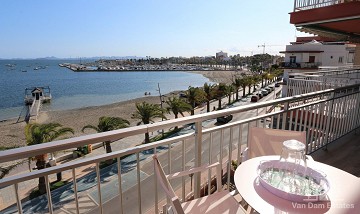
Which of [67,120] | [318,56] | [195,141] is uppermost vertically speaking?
[318,56]

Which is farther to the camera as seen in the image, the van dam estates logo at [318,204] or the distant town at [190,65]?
the distant town at [190,65]

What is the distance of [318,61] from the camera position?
2603 centimetres

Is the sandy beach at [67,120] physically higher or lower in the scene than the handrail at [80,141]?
lower

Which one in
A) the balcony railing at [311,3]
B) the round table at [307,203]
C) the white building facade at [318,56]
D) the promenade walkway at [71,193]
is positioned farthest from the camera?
the white building facade at [318,56]

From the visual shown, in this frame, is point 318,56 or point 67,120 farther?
point 67,120

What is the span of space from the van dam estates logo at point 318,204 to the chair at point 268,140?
899 mm

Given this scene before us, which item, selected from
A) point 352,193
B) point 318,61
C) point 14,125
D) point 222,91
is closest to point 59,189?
point 352,193

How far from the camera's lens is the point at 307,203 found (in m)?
1.32

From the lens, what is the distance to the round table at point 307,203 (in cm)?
130

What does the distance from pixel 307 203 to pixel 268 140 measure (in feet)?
3.24

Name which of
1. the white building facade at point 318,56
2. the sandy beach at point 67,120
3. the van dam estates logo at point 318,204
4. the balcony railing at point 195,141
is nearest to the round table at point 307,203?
the van dam estates logo at point 318,204

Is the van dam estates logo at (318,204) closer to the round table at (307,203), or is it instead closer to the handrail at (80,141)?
the round table at (307,203)

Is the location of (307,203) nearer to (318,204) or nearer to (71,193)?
(318,204)

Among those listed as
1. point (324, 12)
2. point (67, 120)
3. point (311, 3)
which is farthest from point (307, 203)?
point (67, 120)
